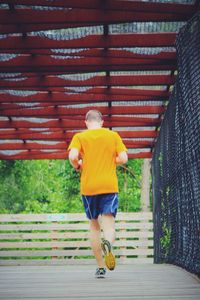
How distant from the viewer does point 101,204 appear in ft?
16.1

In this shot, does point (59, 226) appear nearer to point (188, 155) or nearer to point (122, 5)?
point (122, 5)

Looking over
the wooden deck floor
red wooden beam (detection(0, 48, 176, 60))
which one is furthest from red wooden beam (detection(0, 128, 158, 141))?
the wooden deck floor

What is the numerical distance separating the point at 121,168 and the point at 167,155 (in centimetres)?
1236

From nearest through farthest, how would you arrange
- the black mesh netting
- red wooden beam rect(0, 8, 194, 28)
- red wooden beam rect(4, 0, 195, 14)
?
1. the black mesh netting
2. red wooden beam rect(4, 0, 195, 14)
3. red wooden beam rect(0, 8, 194, 28)

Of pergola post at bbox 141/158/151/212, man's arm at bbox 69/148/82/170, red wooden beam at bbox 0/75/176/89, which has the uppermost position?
red wooden beam at bbox 0/75/176/89

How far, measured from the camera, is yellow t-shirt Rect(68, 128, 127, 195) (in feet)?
15.8

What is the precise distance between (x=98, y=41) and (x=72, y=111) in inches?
136

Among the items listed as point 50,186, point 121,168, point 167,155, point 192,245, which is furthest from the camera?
point 50,186

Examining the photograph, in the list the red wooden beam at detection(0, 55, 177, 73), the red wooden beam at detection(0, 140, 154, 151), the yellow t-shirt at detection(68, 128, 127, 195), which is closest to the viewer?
the yellow t-shirt at detection(68, 128, 127, 195)

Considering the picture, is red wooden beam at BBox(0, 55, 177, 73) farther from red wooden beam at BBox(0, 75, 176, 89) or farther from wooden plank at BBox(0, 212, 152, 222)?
wooden plank at BBox(0, 212, 152, 222)

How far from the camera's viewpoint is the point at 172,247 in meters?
6.68

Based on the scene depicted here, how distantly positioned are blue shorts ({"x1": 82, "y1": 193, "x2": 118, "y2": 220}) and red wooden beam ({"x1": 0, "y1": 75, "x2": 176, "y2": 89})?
383 centimetres

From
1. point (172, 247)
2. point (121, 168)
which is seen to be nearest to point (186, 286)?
point (172, 247)

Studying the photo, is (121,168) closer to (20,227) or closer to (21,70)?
(20,227)
